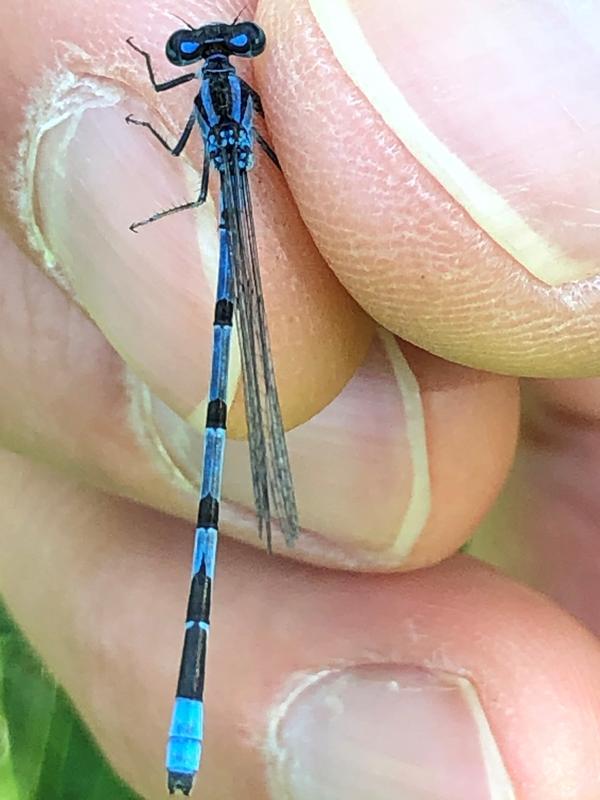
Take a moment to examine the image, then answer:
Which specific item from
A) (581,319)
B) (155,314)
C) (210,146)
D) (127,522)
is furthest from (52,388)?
(581,319)

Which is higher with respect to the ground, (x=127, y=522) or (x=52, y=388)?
(x=52, y=388)

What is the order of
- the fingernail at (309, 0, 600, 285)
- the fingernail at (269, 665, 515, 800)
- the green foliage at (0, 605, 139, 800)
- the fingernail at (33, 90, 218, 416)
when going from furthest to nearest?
the green foliage at (0, 605, 139, 800)
the fingernail at (269, 665, 515, 800)
the fingernail at (33, 90, 218, 416)
the fingernail at (309, 0, 600, 285)

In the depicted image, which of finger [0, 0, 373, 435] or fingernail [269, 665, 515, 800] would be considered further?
fingernail [269, 665, 515, 800]

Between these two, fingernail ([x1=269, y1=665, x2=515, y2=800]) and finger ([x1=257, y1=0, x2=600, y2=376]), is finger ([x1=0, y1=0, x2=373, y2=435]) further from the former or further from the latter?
fingernail ([x1=269, y1=665, x2=515, y2=800])

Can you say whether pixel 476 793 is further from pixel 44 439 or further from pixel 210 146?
pixel 210 146

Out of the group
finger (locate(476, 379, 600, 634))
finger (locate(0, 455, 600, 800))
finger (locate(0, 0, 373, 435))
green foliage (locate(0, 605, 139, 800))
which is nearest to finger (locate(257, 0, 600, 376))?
finger (locate(0, 0, 373, 435))

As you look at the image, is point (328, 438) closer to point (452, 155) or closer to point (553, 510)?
point (452, 155)

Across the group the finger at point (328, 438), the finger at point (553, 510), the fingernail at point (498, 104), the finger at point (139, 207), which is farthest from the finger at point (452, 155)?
the finger at point (553, 510)
